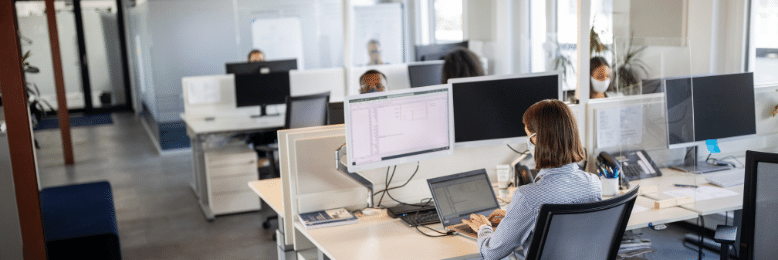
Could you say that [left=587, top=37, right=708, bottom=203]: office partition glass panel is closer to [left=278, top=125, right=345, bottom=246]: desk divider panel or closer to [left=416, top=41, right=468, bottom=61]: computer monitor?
[left=278, top=125, right=345, bottom=246]: desk divider panel

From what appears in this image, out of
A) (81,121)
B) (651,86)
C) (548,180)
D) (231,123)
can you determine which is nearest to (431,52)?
(231,123)

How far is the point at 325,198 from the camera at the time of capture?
2.64m

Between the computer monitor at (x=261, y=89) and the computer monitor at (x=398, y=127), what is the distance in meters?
3.30

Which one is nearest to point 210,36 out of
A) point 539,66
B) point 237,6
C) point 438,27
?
point 237,6

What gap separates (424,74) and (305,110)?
148 cm

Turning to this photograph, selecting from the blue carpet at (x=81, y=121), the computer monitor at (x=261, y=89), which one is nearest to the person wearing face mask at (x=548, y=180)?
the computer monitor at (x=261, y=89)

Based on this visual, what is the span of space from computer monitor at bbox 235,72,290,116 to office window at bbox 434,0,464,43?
2.54 metres

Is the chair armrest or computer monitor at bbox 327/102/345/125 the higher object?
computer monitor at bbox 327/102/345/125

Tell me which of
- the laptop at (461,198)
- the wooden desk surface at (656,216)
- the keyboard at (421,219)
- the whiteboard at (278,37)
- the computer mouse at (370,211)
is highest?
the whiteboard at (278,37)

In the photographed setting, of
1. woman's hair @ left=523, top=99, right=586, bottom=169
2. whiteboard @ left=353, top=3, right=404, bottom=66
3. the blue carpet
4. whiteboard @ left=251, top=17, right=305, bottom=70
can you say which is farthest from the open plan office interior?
the blue carpet

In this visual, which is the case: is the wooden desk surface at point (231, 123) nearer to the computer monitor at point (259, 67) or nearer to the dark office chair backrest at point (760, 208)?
the computer monitor at point (259, 67)

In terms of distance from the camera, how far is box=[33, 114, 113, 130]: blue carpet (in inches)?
414

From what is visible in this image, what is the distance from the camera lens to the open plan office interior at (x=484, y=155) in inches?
85.1

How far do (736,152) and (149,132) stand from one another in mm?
8199
